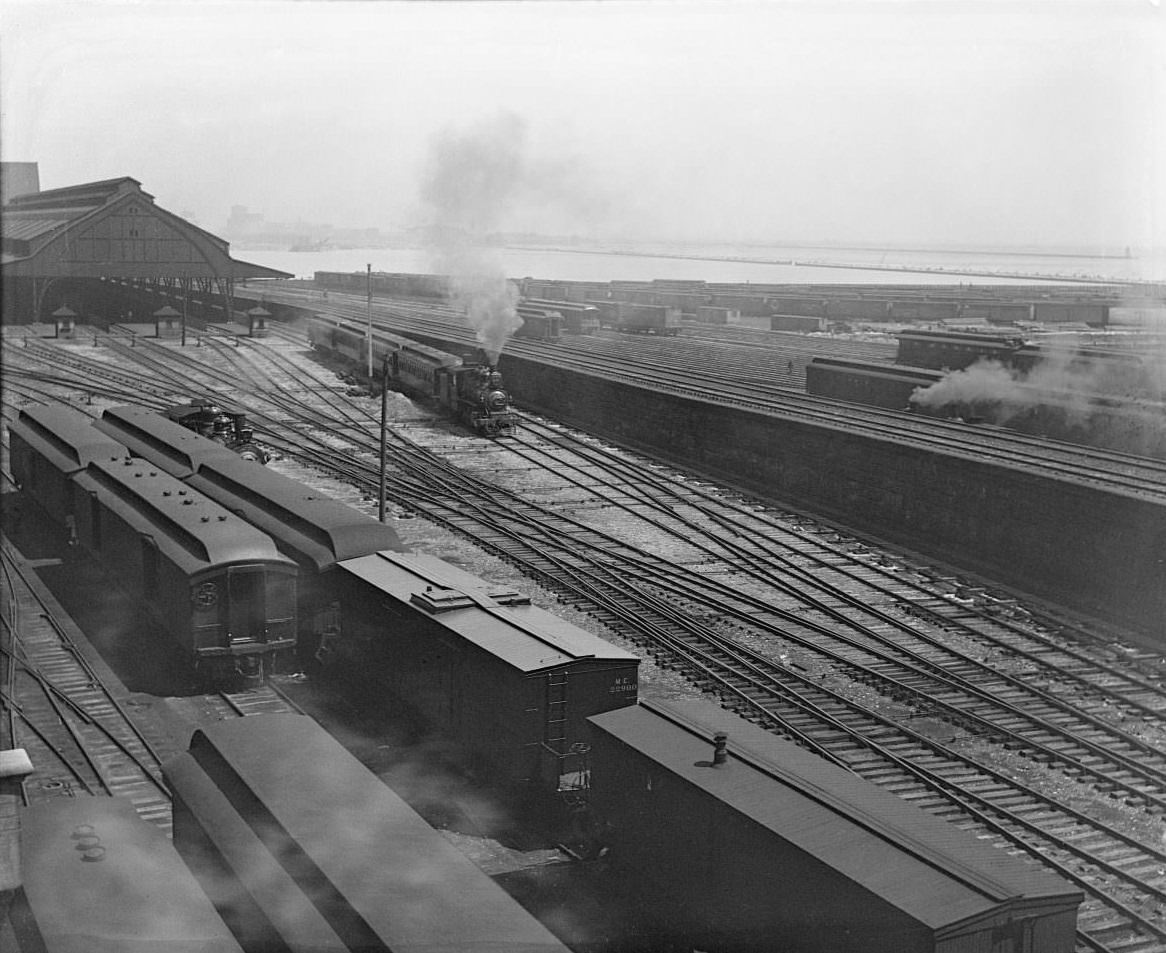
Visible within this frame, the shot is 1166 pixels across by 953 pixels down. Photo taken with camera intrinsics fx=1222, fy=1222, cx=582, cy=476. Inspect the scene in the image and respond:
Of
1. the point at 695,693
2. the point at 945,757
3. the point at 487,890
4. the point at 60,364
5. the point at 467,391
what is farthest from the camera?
the point at 60,364

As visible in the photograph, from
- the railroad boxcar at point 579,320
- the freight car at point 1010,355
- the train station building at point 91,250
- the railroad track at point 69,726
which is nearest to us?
the train station building at point 91,250

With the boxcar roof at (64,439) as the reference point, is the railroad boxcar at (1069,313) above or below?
above

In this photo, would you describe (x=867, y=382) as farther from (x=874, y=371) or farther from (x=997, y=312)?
(x=997, y=312)

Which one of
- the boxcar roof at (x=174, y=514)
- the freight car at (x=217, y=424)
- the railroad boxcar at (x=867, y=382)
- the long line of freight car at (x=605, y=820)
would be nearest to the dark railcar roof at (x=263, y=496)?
the boxcar roof at (x=174, y=514)

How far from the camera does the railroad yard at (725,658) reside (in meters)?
14.4

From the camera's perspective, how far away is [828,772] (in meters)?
11.7

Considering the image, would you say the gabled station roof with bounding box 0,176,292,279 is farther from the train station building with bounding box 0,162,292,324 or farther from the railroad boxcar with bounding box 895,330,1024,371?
the railroad boxcar with bounding box 895,330,1024,371

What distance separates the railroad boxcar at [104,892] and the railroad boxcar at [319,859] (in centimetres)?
41

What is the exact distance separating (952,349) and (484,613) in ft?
111

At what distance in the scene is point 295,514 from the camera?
20.8 metres

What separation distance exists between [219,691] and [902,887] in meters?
12.2

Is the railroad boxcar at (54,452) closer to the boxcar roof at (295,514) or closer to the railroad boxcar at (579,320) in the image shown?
Answer: the boxcar roof at (295,514)

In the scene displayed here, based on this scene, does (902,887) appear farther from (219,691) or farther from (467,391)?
(467,391)

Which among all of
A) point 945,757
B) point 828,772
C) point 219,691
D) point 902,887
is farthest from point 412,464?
point 902,887
